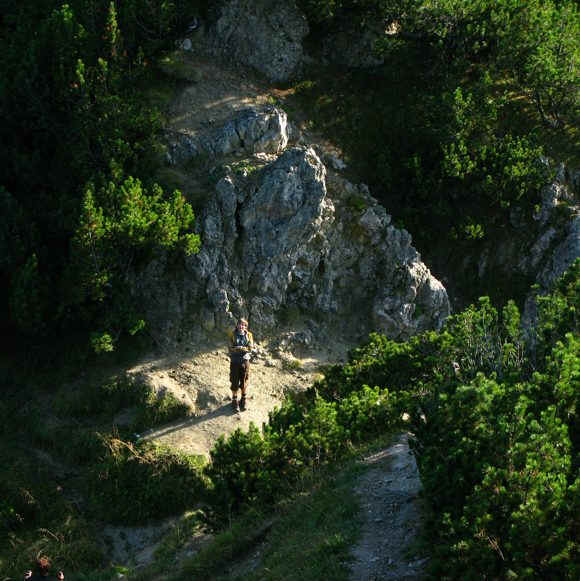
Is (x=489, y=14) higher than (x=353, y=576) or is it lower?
higher

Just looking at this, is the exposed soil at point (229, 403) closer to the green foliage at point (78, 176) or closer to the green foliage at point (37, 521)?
the green foliage at point (37, 521)

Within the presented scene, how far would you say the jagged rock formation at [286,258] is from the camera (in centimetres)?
2373

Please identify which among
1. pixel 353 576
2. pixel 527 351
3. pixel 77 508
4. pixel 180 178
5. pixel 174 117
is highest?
pixel 174 117

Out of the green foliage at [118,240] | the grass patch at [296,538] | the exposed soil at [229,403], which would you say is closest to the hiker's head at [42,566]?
the grass patch at [296,538]

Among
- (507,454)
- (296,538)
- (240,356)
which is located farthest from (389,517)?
(240,356)

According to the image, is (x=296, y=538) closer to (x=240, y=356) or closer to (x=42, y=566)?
(x=42, y=566)

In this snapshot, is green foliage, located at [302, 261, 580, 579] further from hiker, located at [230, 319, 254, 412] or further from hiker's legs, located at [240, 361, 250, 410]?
hiker's legs, located at [240, 361, 250, 410]

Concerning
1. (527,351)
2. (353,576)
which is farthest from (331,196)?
(353,576)

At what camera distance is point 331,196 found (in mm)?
26828

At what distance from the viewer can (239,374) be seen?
68.0ft

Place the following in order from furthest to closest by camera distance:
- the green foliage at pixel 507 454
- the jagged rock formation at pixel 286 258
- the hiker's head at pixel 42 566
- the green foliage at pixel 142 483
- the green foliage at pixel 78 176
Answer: the jagged rock formation at pixel 286 258 → the green foliage at pixel 78 176 → the green foliage at pixel 142 483 → the hiker's head at pixel 42 566 → the green foliage at pixel 507 454

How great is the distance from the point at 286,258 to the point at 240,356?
5811 mm

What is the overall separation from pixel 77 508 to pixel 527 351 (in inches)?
529

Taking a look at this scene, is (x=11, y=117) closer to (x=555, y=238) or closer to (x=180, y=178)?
(x=180, y=178)
